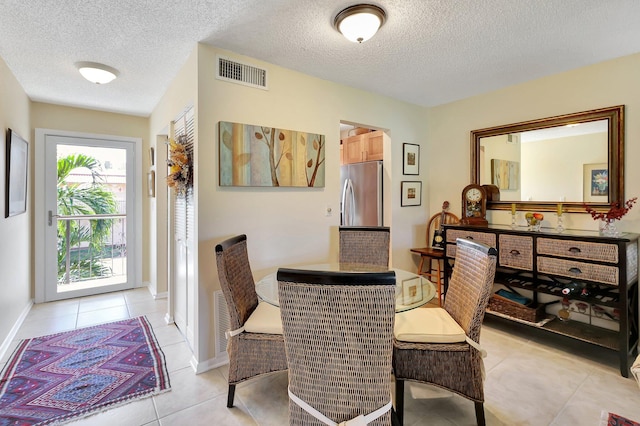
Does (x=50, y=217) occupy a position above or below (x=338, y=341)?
above

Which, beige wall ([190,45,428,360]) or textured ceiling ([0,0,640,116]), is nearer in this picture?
textured ceiling ([0,0,640,116])

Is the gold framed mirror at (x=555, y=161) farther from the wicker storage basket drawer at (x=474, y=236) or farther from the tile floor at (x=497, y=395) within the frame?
the tile floor at (x=497, y=395)

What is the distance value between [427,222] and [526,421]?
254 cm

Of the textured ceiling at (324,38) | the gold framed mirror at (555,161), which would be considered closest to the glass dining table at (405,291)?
the textured ceiling at (324,38)

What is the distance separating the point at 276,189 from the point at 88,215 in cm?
305

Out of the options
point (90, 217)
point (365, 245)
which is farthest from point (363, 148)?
point (90, 217)

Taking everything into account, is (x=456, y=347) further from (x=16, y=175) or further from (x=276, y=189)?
(x=16, y=175)

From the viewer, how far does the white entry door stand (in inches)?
150

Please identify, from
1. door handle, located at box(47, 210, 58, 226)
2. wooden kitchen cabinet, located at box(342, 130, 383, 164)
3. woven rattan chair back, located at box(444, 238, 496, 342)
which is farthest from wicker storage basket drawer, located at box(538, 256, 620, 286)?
door handle, located at box(47, 210, 58, 226)

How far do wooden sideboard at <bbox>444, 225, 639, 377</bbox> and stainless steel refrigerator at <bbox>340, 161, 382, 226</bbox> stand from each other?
3.47 ft

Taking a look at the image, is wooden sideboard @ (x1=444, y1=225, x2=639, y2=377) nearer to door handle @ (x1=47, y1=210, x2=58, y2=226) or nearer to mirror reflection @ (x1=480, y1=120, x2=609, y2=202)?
mirror reflection @ (x1=480, y1=120, x2=609, y2=202)

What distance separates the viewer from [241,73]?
2477mm

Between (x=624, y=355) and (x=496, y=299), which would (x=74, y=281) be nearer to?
(x=496, y=299)

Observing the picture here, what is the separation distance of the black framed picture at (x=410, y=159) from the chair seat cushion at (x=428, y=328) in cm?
215
